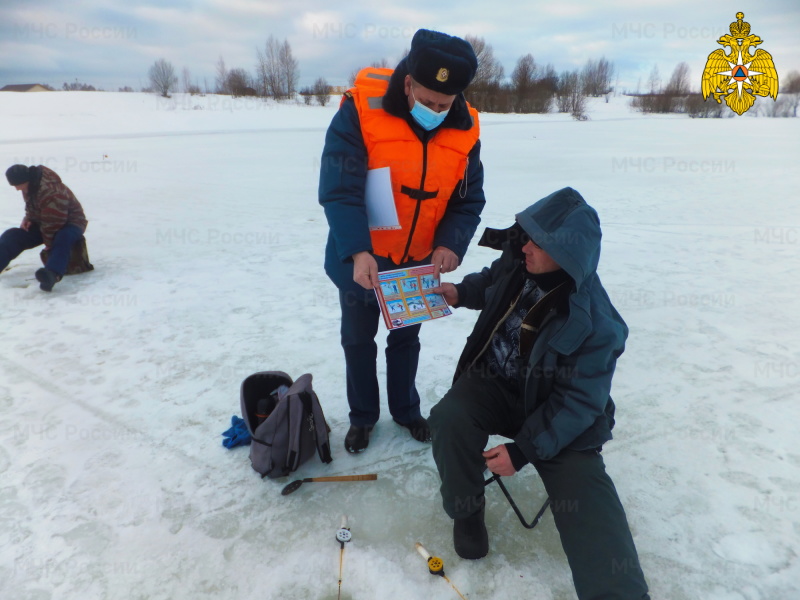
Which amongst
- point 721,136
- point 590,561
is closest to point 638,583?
point 590,561

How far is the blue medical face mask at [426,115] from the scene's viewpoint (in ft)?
6.16

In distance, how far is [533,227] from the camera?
65.2 inches

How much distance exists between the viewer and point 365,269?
6.41ft

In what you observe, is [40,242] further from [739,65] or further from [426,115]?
[739,65]

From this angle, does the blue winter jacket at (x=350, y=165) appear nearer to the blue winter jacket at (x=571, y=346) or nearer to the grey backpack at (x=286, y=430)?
the blue winter jacket at (x=571, y=346)

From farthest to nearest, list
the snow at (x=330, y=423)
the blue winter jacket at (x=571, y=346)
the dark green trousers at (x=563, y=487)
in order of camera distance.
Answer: the snow at (x=330, y=423)
the blue winter jacket at (x=571, y=346)
the dark green trousers at (x=563, y=487)

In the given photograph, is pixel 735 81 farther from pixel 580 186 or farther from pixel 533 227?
pixel 533 227

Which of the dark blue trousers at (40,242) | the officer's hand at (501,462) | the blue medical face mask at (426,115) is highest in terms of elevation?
the blue medical face mask at (426,115)

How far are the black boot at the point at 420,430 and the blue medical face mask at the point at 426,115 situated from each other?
148 cm

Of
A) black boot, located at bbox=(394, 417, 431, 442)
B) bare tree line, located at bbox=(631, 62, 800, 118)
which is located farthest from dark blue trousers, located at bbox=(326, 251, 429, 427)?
bare tree line, located at bbox=(631, 62, 800, 118)

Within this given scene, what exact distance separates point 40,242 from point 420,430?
4381 millimetres

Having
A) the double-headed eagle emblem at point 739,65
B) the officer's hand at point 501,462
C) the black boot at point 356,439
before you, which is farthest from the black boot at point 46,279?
the double-headed eagle emblem at point 739,65

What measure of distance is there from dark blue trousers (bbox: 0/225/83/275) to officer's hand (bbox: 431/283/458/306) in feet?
12.9

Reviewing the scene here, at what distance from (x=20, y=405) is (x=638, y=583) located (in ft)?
10.5
